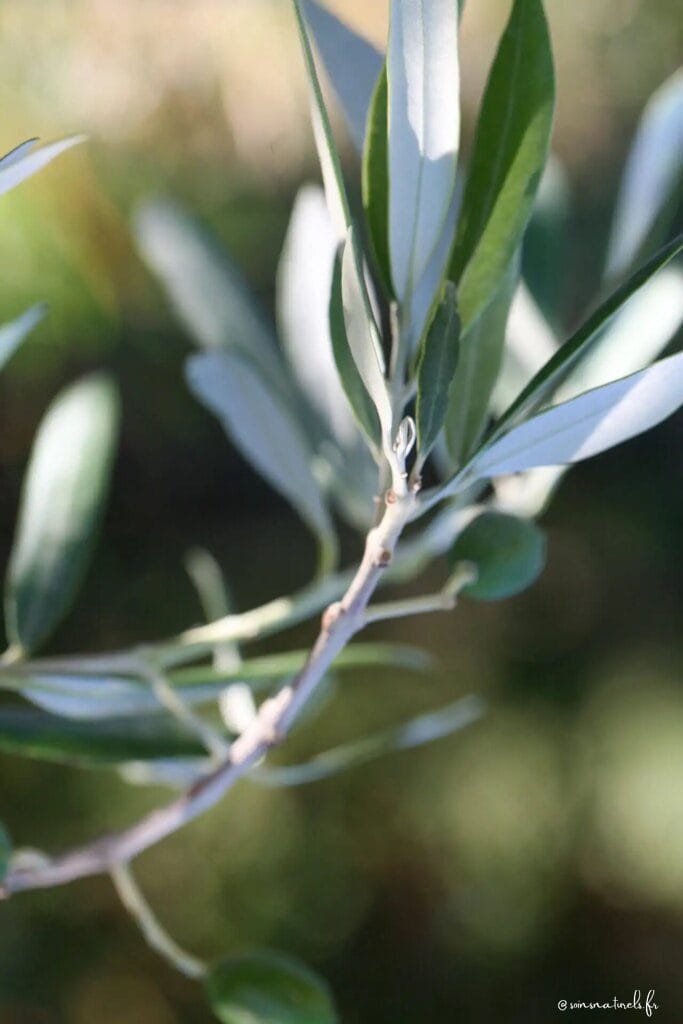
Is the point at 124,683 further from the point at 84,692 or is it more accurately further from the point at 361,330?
the point at 361,330

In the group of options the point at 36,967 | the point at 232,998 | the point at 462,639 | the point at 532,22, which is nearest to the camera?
the point at 532,22

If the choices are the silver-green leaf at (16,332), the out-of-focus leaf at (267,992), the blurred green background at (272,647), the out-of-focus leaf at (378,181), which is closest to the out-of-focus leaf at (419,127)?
the out-of-focus leaf at (378,181)

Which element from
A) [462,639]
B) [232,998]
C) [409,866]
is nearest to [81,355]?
[462,639]

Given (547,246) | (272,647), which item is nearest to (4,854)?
(547,246)

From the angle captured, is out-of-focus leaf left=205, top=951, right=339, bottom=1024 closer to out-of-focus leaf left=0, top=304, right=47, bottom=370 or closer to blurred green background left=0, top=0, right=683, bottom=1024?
out-of-focus leaf left=0, top=304, right=47, bottom=370

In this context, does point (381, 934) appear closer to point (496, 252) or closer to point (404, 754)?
point (404, 754)

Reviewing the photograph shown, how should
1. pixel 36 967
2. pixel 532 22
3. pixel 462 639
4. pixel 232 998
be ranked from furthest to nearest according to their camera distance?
pixel 462 639, pixel 36 967, pixel 232 998, pixel 532 22

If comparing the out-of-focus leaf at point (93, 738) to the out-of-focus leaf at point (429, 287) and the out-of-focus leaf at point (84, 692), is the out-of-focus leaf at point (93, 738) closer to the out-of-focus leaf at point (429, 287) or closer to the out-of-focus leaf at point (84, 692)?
the out-of-focus leaf at point (84, 692)
